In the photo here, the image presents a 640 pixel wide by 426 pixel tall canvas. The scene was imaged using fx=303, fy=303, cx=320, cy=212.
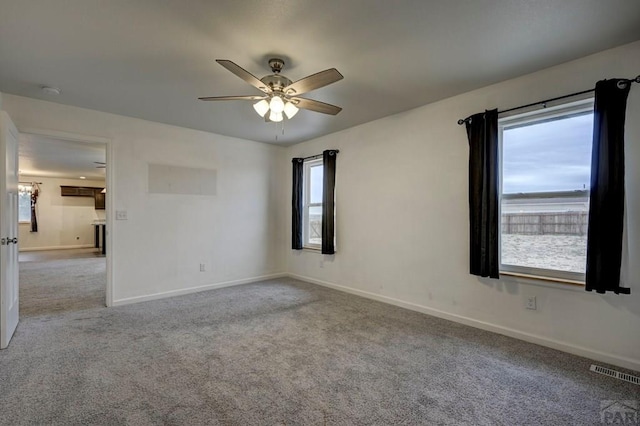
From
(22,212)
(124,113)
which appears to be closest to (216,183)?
(124,113)

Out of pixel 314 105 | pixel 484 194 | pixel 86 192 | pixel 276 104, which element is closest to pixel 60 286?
pixel 276 104

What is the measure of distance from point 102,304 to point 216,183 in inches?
88.3

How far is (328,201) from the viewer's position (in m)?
4.76

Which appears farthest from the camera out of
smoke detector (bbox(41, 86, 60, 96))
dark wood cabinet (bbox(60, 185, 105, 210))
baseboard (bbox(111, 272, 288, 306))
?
dark wood cabinet (bbox(60, 185, 105, 210))

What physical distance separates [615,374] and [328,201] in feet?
11.6

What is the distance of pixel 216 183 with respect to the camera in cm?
490

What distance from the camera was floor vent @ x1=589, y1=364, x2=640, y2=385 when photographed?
85.7 inches

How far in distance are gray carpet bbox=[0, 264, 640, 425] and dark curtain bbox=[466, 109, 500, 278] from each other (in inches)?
28.8

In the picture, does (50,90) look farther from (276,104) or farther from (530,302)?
(530,302)

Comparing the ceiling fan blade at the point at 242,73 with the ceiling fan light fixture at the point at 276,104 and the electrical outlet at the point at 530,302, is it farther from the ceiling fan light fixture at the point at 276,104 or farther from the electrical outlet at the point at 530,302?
the electrical outlet at the point at 530,302

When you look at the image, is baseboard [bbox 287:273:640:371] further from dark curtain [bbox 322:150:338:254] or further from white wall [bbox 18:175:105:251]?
white wall [bbox 18:175:105:251]

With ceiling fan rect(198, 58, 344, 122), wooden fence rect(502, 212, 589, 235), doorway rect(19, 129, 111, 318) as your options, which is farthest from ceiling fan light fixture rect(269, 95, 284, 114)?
doorway rect(19, 129, 111, 318)

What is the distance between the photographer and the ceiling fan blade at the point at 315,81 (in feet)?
6.90

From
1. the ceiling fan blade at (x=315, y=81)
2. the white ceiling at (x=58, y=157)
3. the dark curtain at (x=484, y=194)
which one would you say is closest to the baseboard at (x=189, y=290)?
the white ceiling at (x=58, y=157)
